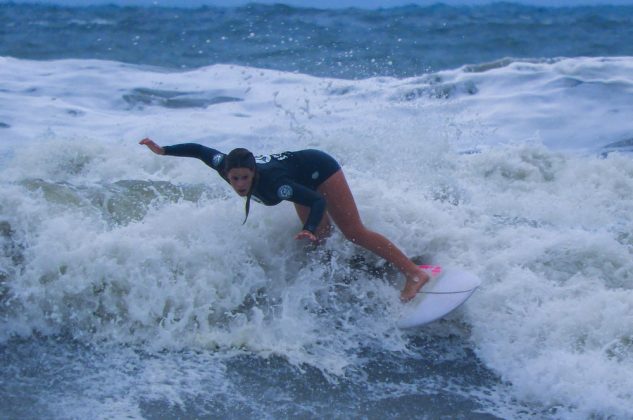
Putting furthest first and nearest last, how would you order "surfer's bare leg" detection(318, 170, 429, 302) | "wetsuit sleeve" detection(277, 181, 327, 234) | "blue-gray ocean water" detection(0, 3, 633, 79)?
"blue-gray ocean water" detection(0, 3, 633, 79)
"surfer's bare leg" detection(318, 170, 429, 302)
"wetsuit sleeve" detection(277, 181, 327, 234)

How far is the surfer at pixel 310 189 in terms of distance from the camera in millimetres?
4035

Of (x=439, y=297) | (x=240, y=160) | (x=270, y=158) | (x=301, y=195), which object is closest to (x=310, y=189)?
(x=301, y=195)

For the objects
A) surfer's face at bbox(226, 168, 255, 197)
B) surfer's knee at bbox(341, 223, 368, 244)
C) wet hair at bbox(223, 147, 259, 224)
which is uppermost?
wet hair at bbox(223, 147, 259, 224)

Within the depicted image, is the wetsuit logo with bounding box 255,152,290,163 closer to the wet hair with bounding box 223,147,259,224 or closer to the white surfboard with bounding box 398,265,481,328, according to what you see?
the wet hair with bounding box 223,147,259,224

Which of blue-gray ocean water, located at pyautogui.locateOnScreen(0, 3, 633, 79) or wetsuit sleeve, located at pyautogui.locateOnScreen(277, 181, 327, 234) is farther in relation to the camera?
blue-gray ocean water, located at pyautogui.locateOnScreen(0, 3, 633, 79)

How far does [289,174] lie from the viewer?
13.9ft

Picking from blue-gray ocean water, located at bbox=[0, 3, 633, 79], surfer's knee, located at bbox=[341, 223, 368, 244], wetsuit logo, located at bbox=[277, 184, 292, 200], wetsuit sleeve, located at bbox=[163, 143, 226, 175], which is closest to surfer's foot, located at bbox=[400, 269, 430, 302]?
surfer's knee, located at bbox=[341, 223, 368, 244]

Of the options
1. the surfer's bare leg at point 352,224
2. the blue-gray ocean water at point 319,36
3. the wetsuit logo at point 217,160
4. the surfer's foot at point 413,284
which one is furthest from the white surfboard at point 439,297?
the blue-gray ocean water at point 319,36

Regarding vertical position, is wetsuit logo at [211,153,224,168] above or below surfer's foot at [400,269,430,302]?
above

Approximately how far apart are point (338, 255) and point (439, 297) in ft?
2.35

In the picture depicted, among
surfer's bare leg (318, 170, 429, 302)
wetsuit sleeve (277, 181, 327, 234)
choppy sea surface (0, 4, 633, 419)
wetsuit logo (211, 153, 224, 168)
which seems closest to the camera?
choppy sea surface (0, 4, 633, 419)

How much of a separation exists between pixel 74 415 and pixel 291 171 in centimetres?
181

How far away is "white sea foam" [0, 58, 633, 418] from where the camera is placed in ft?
12.6

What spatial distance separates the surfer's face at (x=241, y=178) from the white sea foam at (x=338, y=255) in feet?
1.99
